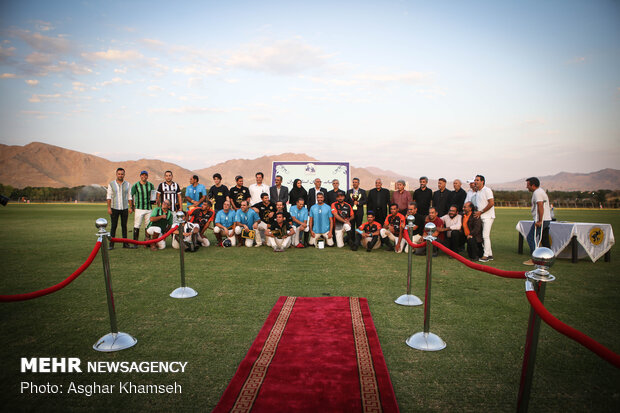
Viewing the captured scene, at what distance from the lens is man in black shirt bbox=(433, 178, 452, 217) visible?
8602 millimetres

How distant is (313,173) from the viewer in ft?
40.4

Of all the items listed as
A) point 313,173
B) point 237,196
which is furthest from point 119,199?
point 313,173

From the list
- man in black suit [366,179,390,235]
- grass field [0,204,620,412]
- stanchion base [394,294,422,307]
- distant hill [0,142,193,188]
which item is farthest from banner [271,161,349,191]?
distant hill [0,142,193,188]

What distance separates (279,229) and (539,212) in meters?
5.57

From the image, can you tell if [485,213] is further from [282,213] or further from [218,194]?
[218,194]

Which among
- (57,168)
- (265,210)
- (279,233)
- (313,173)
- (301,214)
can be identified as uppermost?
(57,168)

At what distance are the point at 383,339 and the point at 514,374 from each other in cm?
116

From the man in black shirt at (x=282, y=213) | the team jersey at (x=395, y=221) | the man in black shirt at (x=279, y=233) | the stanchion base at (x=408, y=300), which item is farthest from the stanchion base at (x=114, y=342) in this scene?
the team jersey at (x=395, y=221)

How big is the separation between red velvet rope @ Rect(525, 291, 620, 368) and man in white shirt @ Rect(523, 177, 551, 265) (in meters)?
5.58

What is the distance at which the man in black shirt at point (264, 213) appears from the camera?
929 centimetres

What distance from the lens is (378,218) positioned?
9.59 m

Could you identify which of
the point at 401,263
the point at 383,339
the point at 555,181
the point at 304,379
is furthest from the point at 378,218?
the point at 555,181

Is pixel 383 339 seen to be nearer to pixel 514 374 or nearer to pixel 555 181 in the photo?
pixel 514 374

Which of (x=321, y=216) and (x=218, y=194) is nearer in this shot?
(x=321, y=216)
